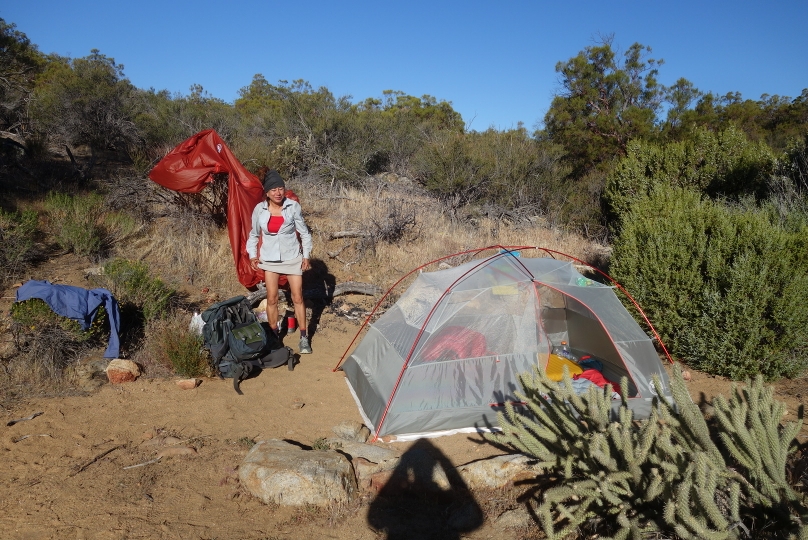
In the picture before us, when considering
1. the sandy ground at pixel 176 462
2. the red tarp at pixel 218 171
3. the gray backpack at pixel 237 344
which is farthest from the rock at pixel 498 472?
the red tarp at pixel 218 171

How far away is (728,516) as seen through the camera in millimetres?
2613

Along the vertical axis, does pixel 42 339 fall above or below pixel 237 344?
above

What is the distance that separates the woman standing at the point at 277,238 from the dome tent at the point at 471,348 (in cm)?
117

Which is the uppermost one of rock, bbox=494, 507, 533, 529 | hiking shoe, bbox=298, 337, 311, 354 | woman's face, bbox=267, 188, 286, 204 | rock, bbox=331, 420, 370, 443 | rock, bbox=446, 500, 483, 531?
woman's face, bbox=267, 188, 286, 204

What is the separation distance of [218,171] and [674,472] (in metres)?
6.40

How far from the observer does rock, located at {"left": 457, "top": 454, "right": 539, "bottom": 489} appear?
3.62m

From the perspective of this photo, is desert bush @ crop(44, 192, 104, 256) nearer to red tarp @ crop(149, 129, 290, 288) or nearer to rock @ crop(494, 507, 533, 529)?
red tarp @ crop(149, 129, 290, 288)

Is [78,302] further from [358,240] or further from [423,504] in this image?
[358,240]

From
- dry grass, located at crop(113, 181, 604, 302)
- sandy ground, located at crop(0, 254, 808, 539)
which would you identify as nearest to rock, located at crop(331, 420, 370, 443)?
sandy ground, located at crop(0, 254, 808, 539)

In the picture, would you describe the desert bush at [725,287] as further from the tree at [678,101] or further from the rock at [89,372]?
the tree at [678,101]

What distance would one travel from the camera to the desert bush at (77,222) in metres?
7.02

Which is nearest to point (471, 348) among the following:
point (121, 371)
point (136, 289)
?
point (121, 371)

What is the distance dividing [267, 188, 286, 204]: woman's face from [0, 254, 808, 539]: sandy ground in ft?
5.91

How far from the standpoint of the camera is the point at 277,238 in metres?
5.51
